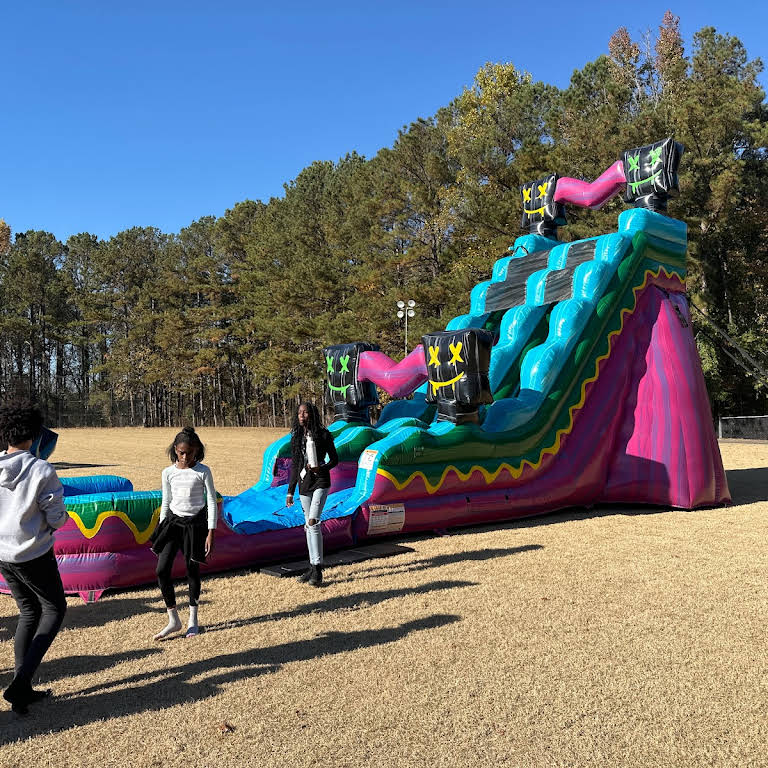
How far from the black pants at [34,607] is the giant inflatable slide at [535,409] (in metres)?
Result: 2.56

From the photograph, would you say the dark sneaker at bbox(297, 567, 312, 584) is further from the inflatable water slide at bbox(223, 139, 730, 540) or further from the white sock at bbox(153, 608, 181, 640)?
the white sock at bbox(153, 608, 181, 640)

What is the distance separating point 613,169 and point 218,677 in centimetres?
904

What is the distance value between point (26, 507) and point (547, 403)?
620cm

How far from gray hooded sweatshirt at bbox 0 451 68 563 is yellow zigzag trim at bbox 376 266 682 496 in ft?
13.0

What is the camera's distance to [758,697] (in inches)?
131

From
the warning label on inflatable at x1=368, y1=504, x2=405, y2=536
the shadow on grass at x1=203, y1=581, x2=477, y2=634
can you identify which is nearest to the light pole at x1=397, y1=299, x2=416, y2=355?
the warning label on inflatable at x1=368, y1=504, x2=405, y2=536

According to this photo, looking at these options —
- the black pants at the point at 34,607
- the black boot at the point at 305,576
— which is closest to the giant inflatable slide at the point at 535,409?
the black boot at the point at 305,576

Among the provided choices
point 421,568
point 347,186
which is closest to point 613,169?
point 421,568

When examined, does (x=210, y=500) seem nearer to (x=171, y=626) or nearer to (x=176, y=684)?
(x=171, y=626)

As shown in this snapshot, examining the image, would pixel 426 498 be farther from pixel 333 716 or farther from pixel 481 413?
pixel 333 716

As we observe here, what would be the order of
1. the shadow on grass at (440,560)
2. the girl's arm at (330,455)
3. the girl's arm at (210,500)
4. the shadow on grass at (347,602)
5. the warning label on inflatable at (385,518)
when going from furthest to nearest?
the warning label on inflatable at (385,518), the shadow on grass at (440,560), the girl's arm at (330,455), the shadow on grass at (347,602), the girl's arm at (210,500)

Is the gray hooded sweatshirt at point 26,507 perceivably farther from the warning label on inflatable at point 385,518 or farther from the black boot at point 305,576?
the warning label on inflatable at point 385,518

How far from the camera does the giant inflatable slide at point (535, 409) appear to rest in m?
7.02

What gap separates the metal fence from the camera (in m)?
20.4
